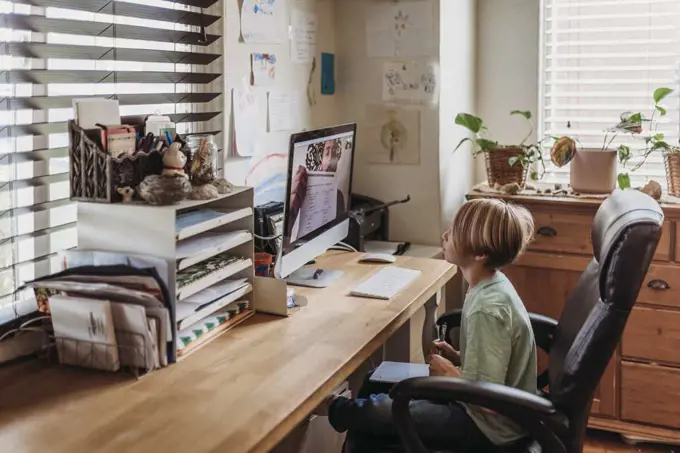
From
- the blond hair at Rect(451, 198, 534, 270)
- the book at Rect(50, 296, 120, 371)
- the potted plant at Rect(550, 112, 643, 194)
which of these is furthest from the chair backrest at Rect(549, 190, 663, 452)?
Answer: the potted plant at Rect(550, 112, 643, 194)

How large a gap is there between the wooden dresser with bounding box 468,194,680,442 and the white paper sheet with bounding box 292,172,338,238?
0.75m

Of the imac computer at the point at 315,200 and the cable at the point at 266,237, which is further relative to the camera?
the cable at the point at 266,237

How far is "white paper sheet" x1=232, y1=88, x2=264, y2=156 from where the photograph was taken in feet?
8.20

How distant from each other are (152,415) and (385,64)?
80.2 inches

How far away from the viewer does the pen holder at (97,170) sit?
5.72 ft

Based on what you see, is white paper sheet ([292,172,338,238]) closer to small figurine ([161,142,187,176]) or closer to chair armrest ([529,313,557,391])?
small figurine ([161,142,187,176])

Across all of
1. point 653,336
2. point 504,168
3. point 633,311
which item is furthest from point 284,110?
point 653,336

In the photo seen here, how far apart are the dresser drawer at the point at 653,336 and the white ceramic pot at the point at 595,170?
48 centimetres

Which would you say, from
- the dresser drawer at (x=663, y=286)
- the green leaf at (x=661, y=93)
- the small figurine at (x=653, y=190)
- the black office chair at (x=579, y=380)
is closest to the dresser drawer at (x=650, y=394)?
the dresser drawer at (x=663, y=286)

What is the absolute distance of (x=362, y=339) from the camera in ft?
6.17

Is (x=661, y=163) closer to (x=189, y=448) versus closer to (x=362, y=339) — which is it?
(x=362, y=339)

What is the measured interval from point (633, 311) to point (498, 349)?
1.36 metres

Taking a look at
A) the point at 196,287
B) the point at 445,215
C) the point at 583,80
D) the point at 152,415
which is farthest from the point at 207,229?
the point at 583,80

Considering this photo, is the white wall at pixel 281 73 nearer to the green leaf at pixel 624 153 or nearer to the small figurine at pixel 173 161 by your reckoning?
the small figurine at pixel 173 161
